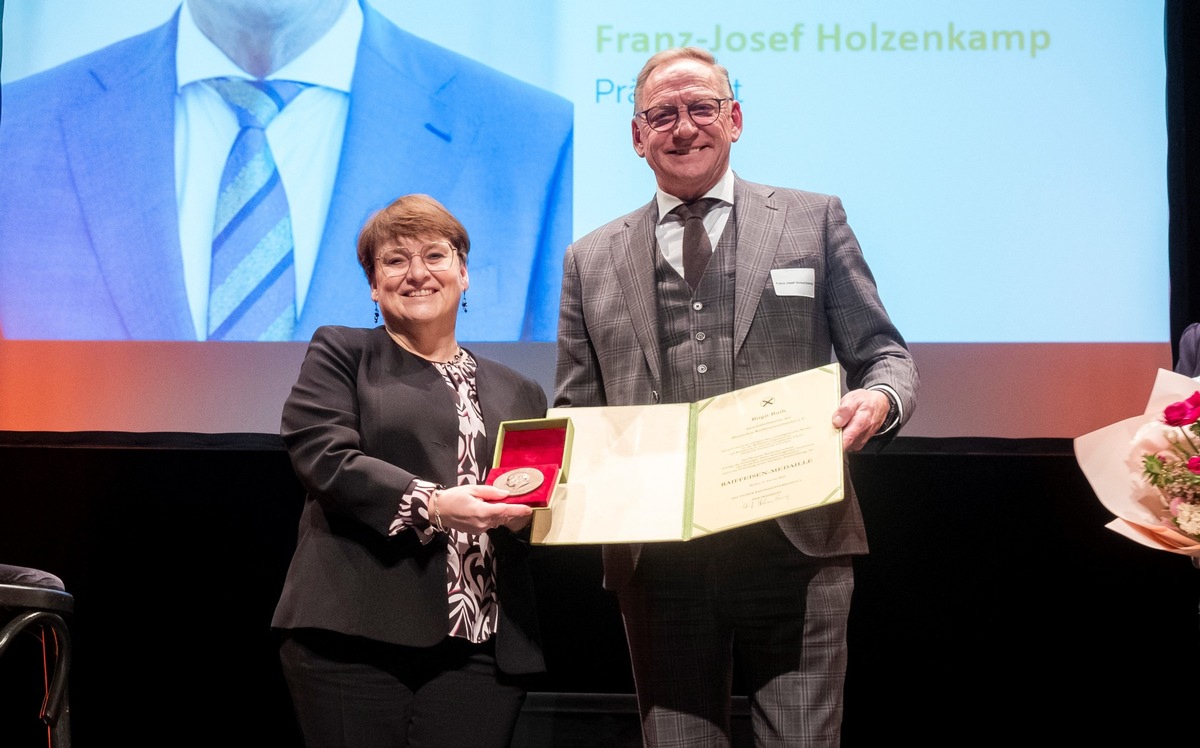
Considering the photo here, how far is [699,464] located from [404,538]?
57 cm

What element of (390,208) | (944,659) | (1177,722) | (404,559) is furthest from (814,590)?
(1177,722)

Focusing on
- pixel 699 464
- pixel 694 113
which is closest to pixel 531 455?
pixel 699 464

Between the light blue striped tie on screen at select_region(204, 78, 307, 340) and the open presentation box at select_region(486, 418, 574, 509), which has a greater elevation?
the light blue striped tie on screen at select_region(204, 78, 307, 340)

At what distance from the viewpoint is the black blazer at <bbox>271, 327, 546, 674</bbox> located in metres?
1.76

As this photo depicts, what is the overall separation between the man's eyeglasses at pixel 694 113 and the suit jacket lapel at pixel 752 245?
151mm

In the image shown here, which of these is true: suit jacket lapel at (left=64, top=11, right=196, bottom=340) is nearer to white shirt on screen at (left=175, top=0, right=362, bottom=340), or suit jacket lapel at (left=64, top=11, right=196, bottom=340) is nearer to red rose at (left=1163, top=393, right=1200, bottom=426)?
white shirt on screen at (left=175, top=0, right=362, bottom=340)

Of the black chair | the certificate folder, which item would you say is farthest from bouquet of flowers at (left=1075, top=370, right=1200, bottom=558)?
the black chair

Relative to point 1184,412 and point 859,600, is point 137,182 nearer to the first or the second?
point 859,600

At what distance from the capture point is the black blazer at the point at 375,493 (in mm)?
1763

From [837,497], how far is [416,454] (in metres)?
0.82

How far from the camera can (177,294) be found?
3273 mm

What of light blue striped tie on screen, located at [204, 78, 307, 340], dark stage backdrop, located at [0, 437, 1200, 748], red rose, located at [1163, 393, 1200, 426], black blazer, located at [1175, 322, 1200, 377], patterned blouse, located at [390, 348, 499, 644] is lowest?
dark stage backdrop, located at [0, 437, 1200, 748]

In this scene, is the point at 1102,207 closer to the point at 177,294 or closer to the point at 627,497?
the point at 627,497

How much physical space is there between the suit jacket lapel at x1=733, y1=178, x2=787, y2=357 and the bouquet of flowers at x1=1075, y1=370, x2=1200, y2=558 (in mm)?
697
